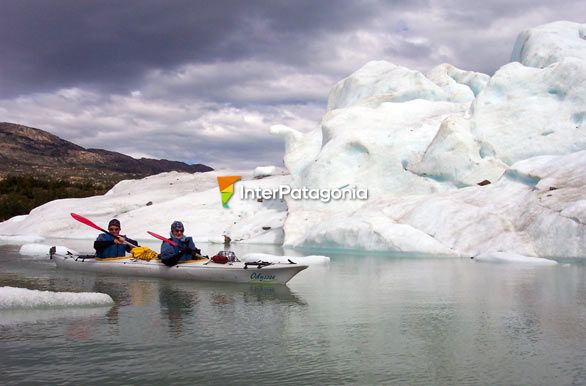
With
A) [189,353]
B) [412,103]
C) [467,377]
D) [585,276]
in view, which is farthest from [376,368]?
[412,103]

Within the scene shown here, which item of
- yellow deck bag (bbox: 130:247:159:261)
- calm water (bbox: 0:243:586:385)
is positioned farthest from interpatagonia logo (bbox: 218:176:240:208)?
calm water (bbox: 0:243:586:385)

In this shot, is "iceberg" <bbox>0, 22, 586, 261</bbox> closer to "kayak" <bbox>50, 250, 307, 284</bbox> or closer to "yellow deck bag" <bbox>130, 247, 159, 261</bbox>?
"kayak" <bbox>50, 250, 307, 284</bbox>

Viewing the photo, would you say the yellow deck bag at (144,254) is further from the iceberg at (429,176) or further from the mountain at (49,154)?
the mountain at (49,154)

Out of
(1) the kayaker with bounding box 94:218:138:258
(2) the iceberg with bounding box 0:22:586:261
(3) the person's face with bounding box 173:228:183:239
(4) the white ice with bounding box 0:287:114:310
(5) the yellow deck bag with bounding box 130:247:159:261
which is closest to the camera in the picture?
(4) the white ice with bounding box 0:287:114:310

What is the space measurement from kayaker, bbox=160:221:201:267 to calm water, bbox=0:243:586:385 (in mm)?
527

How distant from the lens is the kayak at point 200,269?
41.0 feet

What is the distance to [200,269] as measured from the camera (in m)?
13.1

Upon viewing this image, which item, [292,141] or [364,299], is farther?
[292,141]

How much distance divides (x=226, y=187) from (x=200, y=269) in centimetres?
2440

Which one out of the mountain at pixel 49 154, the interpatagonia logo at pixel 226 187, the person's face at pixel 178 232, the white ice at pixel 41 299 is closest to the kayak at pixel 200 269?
the person's face at pixel 178 232

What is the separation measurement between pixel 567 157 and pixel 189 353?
18.7 m

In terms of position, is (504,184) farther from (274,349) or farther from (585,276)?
(274,349)

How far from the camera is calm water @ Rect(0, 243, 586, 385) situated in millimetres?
6250

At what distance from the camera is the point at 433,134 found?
28938 mm
